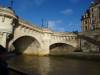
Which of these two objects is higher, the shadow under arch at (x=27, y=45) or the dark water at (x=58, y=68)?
the shadow under arch at (x=27, y=45)

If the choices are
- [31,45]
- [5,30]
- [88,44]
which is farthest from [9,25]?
[88,44]

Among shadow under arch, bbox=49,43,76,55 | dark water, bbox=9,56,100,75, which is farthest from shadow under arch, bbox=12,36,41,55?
dark water, bbox=9,56,100,75

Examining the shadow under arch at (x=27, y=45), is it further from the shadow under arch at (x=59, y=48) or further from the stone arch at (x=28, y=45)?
the shadow under arch at (x=59, y=48)

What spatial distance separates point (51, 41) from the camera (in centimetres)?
5094

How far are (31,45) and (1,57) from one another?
4547cm

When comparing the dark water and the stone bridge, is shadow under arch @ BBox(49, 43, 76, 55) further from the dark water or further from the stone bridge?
the dark water

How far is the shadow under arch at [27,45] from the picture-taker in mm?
49875

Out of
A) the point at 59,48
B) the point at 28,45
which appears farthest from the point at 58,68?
the point at 59,48

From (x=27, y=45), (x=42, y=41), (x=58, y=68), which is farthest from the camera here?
(x=27, y=45)

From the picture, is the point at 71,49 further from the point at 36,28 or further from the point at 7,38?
the point at 7,38

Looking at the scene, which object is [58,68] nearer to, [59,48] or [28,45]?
[28,45]

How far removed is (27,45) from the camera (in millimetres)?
50656

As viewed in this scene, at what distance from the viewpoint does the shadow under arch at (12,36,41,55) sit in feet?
164

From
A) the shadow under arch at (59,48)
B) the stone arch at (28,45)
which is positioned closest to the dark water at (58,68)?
the stone arch at (28,45)
